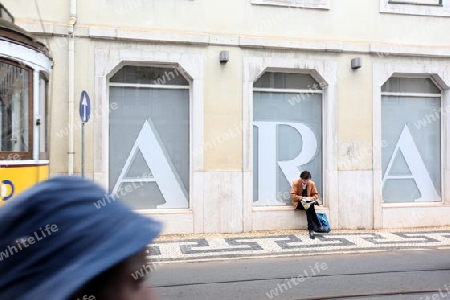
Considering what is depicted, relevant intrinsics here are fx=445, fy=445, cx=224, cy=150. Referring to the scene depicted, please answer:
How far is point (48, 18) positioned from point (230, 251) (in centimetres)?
610

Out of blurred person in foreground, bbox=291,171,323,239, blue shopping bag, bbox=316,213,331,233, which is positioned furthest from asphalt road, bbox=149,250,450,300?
blue shopping bag, bbox=316,213,331,233

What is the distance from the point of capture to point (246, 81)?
33.5 feet

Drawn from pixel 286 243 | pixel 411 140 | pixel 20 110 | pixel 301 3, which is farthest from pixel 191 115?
pixel 411 140

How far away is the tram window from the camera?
4777 millimetres

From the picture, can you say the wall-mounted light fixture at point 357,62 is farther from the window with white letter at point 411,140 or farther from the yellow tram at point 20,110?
the yellow tram at point 20,110

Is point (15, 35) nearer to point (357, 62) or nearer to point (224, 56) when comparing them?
point (224, 56)

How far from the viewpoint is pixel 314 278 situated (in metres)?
6.44

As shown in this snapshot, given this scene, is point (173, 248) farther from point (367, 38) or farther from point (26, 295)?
point (26, 295)

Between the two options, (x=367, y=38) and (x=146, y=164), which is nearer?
A: (x=146, y=164)

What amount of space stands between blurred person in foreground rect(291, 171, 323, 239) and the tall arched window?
2508 millimetres

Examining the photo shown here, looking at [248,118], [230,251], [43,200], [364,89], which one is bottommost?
[230,251]

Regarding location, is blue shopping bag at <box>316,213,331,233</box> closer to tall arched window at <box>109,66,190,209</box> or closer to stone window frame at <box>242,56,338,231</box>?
stone window frame at <box>242,56,338,231</box>

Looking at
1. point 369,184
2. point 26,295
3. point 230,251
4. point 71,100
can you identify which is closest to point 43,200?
point 26,295

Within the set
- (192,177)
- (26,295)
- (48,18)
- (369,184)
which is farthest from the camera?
(369,184)
